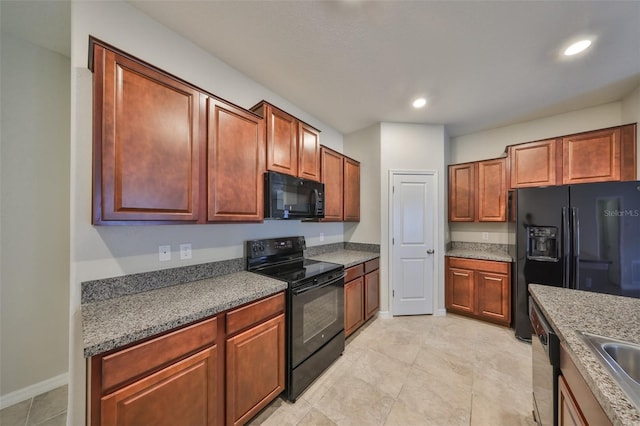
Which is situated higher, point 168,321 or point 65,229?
point 65,229

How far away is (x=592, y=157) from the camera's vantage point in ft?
8.59

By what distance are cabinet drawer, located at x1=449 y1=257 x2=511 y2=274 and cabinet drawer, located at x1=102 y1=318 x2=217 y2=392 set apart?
3199 millimetres

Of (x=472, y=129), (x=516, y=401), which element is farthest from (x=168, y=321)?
(x=472, y=129)

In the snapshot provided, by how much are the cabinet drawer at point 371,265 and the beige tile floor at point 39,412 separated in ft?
9.26

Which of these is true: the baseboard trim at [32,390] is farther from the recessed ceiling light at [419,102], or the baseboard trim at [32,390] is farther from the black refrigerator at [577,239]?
the black refrigerator at [577,239]

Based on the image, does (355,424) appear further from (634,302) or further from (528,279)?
Result: (528,279)

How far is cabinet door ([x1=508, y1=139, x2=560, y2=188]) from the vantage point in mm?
2830

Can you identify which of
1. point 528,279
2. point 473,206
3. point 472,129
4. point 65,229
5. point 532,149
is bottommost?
point 528,279

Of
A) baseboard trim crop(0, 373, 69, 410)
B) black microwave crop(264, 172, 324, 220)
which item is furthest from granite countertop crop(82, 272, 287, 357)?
baseboard trim crop(0, 373, 69, 410)

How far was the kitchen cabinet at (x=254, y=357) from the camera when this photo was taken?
4.68ft

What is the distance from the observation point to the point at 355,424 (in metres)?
1.61

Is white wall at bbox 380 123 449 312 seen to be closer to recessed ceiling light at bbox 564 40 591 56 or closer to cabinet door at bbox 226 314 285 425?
recessed ceiling light at bbox 564 40 591 56

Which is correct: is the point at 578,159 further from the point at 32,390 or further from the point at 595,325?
the point at 32,390

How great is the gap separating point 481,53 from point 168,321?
2.90m
